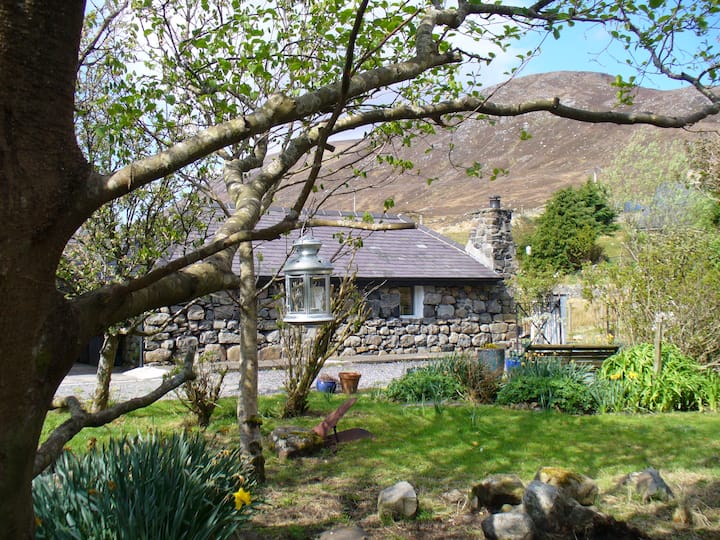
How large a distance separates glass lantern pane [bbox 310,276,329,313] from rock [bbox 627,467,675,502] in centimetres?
316

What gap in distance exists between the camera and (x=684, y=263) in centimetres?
1101

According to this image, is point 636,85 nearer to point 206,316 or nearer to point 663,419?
point 663,419

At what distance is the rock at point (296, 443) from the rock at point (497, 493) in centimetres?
205

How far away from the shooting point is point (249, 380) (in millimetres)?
5664

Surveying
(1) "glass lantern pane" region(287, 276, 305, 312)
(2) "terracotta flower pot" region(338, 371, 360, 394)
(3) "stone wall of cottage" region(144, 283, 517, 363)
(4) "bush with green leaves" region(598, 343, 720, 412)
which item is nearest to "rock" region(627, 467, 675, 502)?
(1) "glass lantern pane" region(287, 276, 305, 312)

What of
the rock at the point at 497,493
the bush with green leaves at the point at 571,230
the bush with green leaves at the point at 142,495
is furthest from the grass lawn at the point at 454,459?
the bush with green leaves at the point at 571,230

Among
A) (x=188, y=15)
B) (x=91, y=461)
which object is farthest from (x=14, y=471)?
(x=188, y=15)

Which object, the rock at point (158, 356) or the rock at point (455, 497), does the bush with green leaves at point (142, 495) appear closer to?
the rock at point (455, 497)

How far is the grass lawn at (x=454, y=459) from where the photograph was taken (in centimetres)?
472

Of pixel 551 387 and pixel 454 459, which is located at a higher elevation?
pixel 551 387

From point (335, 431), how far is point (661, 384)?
5120mm

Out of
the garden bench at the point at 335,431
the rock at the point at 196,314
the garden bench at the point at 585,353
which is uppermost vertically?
the rock at the point at 196,314

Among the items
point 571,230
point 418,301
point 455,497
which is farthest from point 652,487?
point 571,230

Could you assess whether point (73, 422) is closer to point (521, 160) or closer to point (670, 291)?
point (670, 291)
